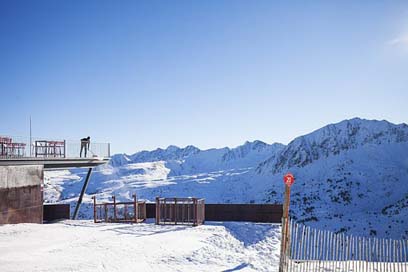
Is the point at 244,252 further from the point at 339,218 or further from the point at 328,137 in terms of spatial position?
the point at 328,137

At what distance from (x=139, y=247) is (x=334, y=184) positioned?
60.4 m

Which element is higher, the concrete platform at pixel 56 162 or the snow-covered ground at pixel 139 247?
the concrete platform at pixel 56 162

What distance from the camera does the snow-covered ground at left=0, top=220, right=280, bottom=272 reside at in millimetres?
12461

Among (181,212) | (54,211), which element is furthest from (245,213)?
(54,211)

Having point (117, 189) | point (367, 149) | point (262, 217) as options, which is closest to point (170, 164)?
point (117, 189)

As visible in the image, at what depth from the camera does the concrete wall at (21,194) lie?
20422mm

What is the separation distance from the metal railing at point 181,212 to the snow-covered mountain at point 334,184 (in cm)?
3236

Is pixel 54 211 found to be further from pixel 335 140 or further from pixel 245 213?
pixel 335 140

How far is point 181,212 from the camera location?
2306 centimetres

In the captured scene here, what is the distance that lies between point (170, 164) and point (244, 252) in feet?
531

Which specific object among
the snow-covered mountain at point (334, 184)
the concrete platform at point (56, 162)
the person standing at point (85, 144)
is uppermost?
the person standing at point (85, 144)

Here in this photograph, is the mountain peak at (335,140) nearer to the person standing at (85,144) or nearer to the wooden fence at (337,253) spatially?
the person standing at (85,144)

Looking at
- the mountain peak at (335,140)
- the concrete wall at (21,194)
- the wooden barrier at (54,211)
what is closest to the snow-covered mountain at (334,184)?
the mountain peak at (335,140)

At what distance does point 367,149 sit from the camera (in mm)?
77875
